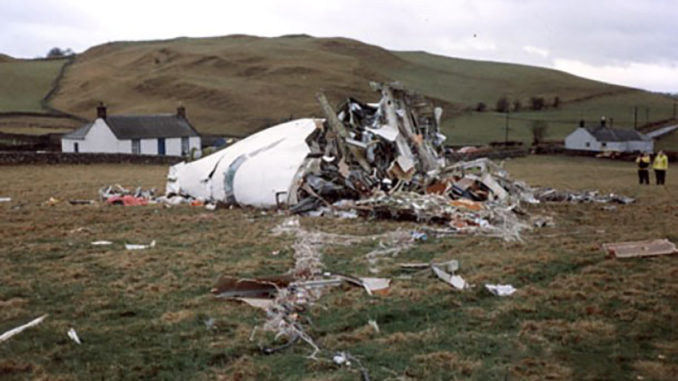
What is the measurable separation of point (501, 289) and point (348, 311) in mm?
2068

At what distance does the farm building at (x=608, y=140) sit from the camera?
6469cm

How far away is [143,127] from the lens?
4956 cm

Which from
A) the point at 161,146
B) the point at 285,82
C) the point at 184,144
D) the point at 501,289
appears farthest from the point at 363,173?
the point at 285,82

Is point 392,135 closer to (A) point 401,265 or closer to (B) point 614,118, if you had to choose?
(A) point 401,265

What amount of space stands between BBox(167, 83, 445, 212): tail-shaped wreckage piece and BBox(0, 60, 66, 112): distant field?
67.2 metres

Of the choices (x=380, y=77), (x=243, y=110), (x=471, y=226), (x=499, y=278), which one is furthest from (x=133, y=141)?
(x=380, y=77)

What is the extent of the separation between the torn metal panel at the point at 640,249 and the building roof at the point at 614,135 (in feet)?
192

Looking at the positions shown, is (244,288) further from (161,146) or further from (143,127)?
(143,127)

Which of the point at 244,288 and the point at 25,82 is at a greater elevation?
the point at 25,82

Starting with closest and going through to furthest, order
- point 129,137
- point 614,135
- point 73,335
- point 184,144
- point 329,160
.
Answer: point 73,335 → point 329,160 → point 129,137 → point 184,144 → point 614,135

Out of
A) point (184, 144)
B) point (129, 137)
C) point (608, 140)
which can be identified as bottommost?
point (184, 144)

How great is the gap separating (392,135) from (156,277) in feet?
31.5

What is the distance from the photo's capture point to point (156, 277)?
889 centimetres

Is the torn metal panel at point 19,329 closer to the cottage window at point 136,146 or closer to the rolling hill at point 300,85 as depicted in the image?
the cottage window at point 136,146
